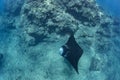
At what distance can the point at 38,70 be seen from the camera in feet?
22.3

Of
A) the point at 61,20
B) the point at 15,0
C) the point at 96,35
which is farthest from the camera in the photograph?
the point at 15,0

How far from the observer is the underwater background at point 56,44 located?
681 centimetres

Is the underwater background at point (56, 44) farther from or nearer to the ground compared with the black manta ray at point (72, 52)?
nearer to the ground

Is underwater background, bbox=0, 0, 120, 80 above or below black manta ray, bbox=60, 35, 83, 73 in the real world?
below

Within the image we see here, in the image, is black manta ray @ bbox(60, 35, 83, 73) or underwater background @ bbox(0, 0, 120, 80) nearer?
black manta ray @ bbox(60, 35, 83, 73)

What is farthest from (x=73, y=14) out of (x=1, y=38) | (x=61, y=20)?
(x=1, y=38)

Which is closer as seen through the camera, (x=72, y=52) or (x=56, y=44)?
(x=72, y=52)

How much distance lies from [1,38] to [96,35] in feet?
14.6

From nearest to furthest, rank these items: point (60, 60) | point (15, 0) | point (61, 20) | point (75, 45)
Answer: point (75, 45), point (60, 60), point (61, 20), point (15, 0)

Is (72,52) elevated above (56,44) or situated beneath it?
elevated above

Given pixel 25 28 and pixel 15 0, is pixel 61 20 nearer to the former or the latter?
pixel 25 28

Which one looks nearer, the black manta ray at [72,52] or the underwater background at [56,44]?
the black manta ray at [72,52]

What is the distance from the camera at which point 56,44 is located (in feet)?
24.1

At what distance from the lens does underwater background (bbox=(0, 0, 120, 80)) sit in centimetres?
681
